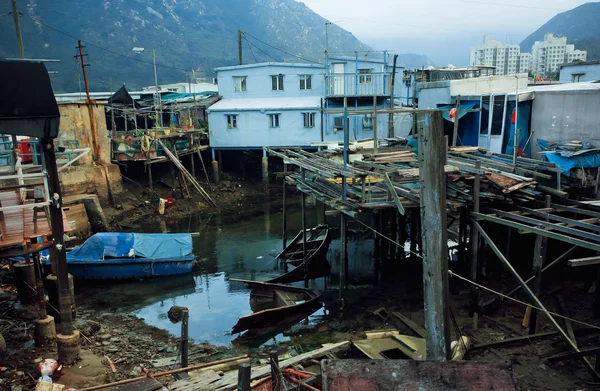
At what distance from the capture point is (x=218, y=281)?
19.3 meters

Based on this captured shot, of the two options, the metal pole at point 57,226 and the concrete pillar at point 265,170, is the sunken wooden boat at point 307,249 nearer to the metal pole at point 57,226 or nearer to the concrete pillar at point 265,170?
the metal pole at point 57,226

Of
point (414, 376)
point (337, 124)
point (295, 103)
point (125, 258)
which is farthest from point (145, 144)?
point (414, 376)

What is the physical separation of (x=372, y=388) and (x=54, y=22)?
10537 cm

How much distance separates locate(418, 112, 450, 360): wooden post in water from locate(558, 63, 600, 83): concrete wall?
27203 millimetres

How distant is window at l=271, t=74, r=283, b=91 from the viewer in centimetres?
3606

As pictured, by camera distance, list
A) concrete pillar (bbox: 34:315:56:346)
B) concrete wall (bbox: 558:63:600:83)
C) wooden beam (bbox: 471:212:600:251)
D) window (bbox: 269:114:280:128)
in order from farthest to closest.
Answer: window (bbox: 269:114:280:128) < concrete wall (bbox: 558:63:600:83) < concrete pillar (bbox: 34:315:56:346) < wooden beam (bbox: 471:212:600:251)

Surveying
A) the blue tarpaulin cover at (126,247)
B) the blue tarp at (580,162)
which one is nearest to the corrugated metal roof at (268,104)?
the blue tarpaulin cover at (126,247)

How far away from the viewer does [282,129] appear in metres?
34.6

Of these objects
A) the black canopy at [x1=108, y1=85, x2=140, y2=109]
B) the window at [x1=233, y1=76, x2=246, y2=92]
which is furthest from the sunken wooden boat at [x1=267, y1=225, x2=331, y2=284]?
the black canopy at [x1=108, y1=85, x2=140, y2=109]

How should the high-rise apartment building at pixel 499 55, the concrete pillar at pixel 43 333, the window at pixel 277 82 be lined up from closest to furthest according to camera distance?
the concrete pillar at pixel 43 333
the window at pixel 277 82
the high-rise apartment building at pixel 499 55

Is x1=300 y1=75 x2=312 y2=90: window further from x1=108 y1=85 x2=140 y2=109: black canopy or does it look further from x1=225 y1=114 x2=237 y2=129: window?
x1=108 y1=85 x2=140 y2=109: black canopy

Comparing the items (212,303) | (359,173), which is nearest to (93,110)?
(212,303)

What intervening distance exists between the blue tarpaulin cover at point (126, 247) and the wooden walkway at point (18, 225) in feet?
22.9

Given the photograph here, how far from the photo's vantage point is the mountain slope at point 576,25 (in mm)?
101512
